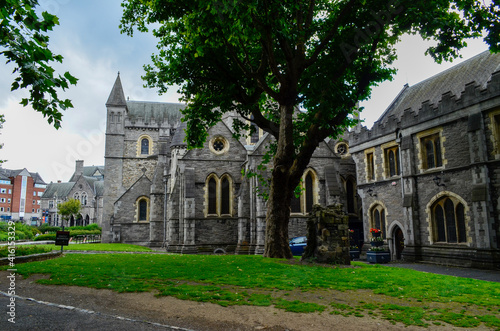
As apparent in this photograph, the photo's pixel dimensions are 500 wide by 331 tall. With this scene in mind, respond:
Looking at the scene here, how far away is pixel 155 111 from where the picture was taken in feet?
167

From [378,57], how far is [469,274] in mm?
10114

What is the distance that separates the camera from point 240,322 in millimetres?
5766

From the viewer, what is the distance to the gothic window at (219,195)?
27.3m

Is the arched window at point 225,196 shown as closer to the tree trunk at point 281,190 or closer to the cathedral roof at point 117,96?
the tree trunk at point 281,190

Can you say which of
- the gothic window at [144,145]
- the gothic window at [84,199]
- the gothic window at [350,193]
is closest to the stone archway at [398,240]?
the gothic window at [350,193]

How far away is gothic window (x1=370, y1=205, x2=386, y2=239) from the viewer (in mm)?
23991

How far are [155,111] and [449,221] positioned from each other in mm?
41579

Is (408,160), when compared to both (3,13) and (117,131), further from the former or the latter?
(117,131)

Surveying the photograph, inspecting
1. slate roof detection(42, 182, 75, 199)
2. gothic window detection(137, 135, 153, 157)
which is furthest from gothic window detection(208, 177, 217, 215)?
slate roof detection(42, 182, 75, 199)

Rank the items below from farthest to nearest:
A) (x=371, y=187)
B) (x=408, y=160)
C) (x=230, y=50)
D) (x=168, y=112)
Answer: (x=168, y=112) → (x=371, y=187) → (x=408, y=160) → (x=230, y=50)

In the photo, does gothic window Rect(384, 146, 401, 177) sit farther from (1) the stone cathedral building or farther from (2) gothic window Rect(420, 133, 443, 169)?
(1) the stone cathedral building

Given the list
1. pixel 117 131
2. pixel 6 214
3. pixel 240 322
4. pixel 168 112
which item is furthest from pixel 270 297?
pixel 6 214

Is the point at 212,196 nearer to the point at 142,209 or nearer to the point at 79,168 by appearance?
the point at 142,209

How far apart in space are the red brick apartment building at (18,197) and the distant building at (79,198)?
482 cm
